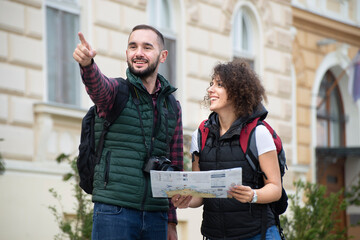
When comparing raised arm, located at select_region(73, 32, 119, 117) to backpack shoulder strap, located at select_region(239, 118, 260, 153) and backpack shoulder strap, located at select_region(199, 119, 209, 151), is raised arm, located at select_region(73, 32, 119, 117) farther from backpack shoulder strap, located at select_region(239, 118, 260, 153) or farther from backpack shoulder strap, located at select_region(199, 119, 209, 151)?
backpack shoulder strap, located at select_region(239, 118, 260, 153)

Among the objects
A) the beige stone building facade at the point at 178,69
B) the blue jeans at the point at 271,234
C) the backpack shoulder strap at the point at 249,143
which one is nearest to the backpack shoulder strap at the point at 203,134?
the backpack shoulder strap at the point at 249,143

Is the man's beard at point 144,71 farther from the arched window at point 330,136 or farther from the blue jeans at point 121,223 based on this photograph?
the arched window at point 330,136

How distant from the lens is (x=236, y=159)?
168 inches

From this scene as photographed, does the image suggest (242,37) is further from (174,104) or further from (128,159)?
(128,159)

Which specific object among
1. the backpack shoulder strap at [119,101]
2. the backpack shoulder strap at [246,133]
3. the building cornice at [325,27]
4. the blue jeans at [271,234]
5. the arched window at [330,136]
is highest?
the building cornice at [325,27]

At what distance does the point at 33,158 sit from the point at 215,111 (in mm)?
4983

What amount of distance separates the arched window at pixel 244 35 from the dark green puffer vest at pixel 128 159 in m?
9.35

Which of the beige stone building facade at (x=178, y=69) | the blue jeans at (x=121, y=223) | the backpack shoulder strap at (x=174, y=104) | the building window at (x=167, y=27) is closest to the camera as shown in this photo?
the blue jeans at (x=121, y=223)

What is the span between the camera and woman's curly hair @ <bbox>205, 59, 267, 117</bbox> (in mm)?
4395

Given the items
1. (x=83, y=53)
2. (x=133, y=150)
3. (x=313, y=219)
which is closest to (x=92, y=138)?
(x=133, y=150)

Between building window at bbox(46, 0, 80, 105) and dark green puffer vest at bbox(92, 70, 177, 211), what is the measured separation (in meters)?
5.37

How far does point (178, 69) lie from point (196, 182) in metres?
7.96

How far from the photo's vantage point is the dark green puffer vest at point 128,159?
4172 millimetres

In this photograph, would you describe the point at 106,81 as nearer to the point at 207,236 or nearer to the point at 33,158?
the point at 207,236
